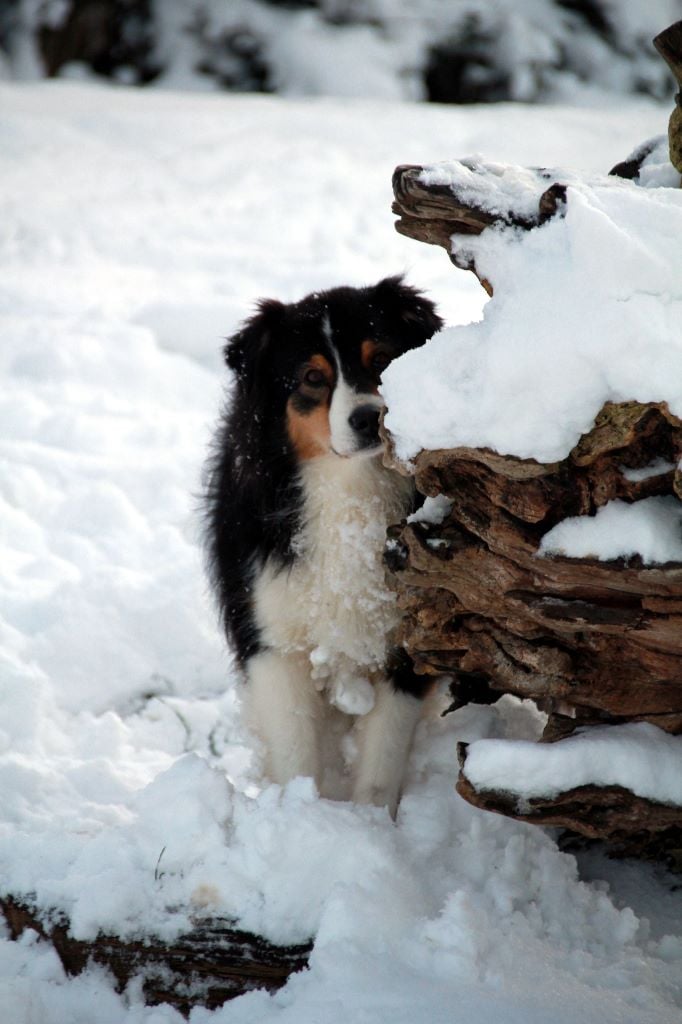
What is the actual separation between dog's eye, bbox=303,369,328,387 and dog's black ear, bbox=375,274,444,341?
37 cm

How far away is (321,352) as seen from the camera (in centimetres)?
366

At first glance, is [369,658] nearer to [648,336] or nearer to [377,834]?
[377,834]

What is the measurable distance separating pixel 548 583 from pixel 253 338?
5.49 feet

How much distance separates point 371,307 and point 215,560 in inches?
45.1

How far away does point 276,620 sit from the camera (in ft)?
11.8

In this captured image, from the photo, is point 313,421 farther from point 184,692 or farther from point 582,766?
point 184,692

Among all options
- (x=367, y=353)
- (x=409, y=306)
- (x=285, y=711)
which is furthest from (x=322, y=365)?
(x=285, y=711)

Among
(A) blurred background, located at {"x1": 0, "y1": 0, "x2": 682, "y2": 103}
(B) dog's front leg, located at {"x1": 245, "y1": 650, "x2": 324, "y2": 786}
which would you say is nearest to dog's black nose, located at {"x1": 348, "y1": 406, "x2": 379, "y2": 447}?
(B) dog's front leg, located at {"x1": 245, "y1": 650, "x2": 324, "y2": 786}

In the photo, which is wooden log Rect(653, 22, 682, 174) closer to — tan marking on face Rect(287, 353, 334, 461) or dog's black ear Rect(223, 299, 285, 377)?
tan marking on face Rect(287, 353, 334, 461)

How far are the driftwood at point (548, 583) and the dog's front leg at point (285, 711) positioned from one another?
72cm

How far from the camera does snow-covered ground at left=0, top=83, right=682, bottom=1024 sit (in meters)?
2.67

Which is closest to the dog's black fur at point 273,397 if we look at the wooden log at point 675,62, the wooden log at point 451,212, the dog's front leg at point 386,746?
the dog's front leg at point 386,746

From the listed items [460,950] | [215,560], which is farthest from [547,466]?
[215,560]

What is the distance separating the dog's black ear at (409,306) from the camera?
3.77 metres
